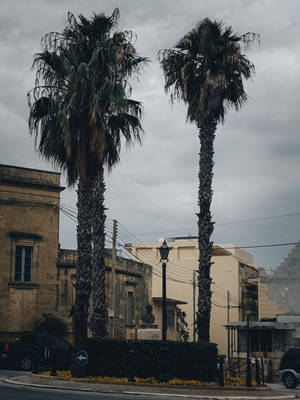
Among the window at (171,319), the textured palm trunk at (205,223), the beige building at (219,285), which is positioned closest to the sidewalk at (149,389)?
the textured palm trunk at (205,223)

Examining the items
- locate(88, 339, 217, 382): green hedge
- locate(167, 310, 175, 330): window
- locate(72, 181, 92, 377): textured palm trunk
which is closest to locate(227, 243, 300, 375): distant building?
locate(167, 310, 175, 330): window

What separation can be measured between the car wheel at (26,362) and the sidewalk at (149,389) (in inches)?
265

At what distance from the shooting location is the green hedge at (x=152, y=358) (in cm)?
2269

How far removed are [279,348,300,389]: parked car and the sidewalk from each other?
819 cm

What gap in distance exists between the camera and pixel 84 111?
23.9 meters

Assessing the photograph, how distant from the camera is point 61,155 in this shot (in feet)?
79.4

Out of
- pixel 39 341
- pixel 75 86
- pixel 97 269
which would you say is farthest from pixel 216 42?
pixel 39 341

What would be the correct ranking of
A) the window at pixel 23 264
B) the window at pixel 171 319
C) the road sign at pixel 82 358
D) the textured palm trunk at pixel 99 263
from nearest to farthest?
1. the road sign at pixel 82 358
2. the textured palm trunk at pixel 99 263
3. the window at pixel 23 264
4. the window at pixel 171 319

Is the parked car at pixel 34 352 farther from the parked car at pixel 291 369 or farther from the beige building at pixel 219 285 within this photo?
the beige building at pixel 219 285

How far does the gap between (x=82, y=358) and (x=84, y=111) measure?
8750mm

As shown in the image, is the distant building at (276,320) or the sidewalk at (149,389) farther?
the distant building at (276,320)

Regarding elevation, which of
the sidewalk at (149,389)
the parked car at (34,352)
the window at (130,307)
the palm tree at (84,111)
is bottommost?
the sidewalk at (149,389)

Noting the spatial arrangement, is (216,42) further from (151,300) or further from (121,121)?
(151,300)

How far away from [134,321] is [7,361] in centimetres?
1554
